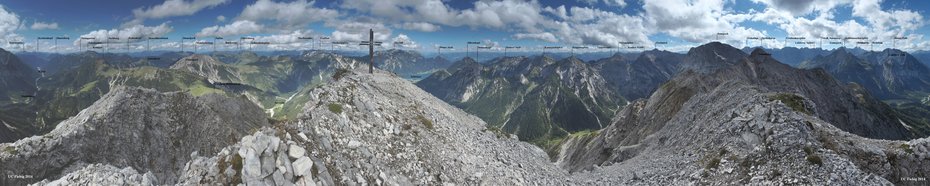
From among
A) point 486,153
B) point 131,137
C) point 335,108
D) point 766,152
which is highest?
point 335,108

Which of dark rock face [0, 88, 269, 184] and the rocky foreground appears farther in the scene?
dark rock face [0, 88, 269, 184]

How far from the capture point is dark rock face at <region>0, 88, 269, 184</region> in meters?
127

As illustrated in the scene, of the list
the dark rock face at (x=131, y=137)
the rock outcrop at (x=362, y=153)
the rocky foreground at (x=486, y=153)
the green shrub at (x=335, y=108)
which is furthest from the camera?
the dark rock face at (x=131, y=137)

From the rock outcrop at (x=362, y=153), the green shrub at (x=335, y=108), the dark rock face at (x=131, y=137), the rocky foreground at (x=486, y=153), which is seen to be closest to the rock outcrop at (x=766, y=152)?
the rocky foreground at (x=486, y=153)

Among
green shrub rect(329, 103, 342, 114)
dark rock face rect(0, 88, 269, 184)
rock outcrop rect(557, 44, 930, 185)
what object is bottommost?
dark rock face rect(0, 88, 269, 184)

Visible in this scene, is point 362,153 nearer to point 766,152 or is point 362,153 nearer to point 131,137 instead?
point 766,152

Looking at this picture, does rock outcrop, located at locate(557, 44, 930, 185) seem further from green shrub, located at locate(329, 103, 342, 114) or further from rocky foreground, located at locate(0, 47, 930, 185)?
green shrub, located at locate(329, 103, 342, 114)

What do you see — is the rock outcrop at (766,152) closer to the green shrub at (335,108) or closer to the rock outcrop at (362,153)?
the rock outcrop at (362,153)

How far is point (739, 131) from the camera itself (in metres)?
53.2

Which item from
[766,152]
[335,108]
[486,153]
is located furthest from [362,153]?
[766,152]

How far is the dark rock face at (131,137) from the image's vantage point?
Answer: 4986 inches

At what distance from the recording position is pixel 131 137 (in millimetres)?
152500

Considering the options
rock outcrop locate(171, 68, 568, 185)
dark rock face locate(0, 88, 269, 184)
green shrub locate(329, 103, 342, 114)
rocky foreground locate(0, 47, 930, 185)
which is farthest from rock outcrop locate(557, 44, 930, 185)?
dark rock face locate(0, 88, 269, 184)

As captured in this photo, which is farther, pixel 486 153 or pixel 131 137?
pixel 131 137
